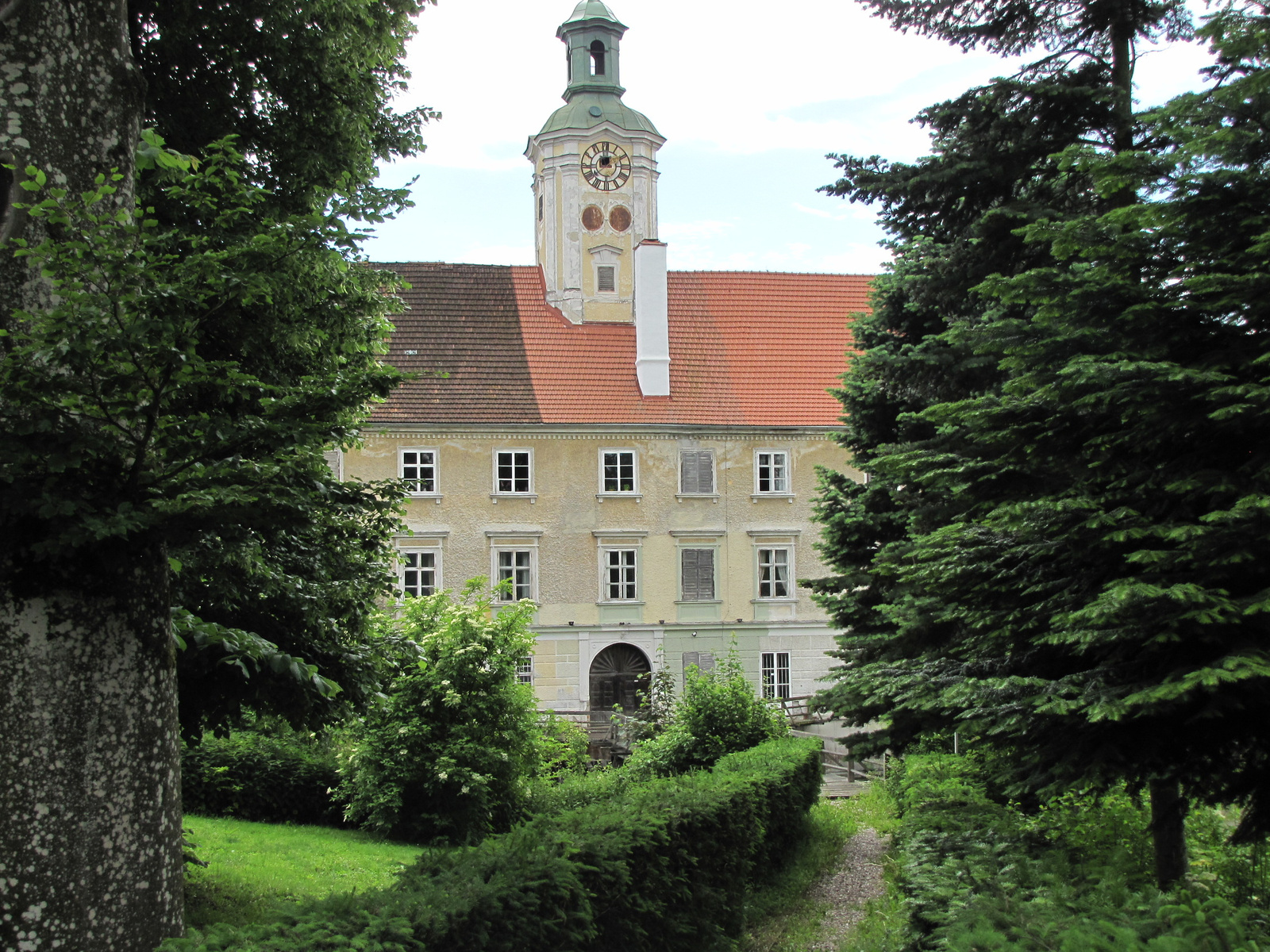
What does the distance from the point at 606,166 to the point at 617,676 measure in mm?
15609

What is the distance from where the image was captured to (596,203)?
36812 mm

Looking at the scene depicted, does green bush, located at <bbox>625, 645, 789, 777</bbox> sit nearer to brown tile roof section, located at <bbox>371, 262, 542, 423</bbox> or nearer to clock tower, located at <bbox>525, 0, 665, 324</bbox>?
brown tile roof section, located at <bbox>371, 262, 542, 423</bbox>

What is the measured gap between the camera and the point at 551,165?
121 feet

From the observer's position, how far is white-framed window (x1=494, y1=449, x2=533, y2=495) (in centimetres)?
3391

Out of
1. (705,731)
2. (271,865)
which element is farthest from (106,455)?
(705,731)

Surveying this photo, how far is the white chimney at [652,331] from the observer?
115 feet

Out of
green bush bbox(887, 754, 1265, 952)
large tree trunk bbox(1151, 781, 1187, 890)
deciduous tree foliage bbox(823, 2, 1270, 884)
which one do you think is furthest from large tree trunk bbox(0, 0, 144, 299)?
large tree trunk bbox(1151, 781, 1187, 890)

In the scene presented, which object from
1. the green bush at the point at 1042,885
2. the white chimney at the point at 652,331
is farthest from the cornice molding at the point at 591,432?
the green bush at the point at 1042,885

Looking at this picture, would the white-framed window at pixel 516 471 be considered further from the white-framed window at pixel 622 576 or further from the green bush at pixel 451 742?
the green bush at pixel 451 742

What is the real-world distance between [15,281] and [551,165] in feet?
103

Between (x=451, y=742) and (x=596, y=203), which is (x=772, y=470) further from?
(x=451, y=742)

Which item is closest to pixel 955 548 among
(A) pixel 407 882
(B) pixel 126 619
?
(A) pixel 407 882

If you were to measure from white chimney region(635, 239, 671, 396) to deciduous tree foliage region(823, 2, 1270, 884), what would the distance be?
84.3 ft

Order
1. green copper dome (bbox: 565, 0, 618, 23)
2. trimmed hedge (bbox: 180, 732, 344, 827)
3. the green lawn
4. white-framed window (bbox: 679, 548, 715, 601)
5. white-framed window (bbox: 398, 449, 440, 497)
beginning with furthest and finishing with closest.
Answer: green copper dome (bbox: 565, 0, 618, 23) → white-framed window (bbox: 679, 548, 715, 601) → white-framed window (bbox: 398, 449, 440, 497) → trimmed hedge (bbox: 180, 732, 344, 827) → the green lawn
